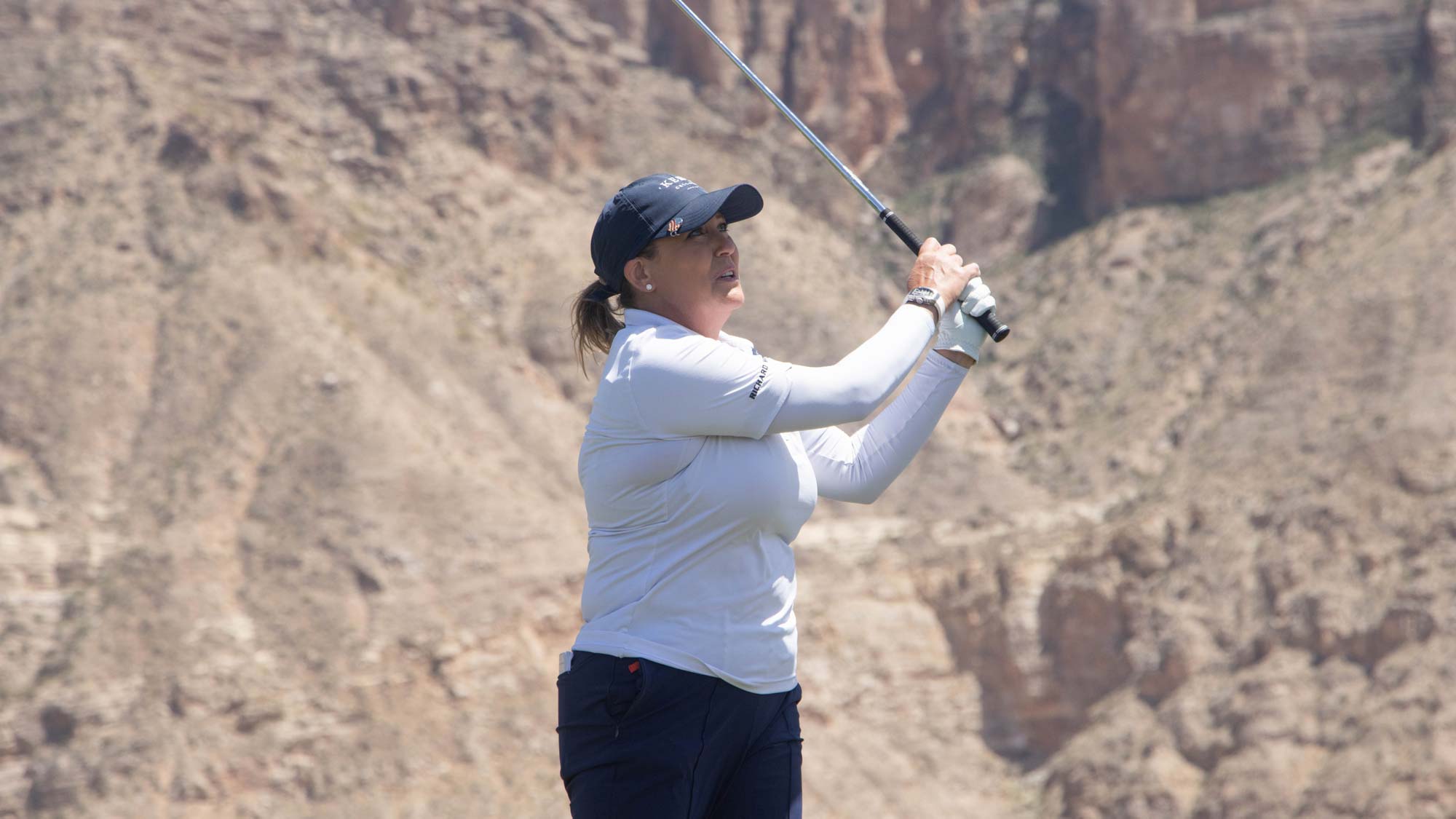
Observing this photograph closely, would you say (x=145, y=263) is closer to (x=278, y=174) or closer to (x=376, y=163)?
(x=278, y=174)

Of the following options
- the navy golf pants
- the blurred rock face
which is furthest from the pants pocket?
the blurred rock face

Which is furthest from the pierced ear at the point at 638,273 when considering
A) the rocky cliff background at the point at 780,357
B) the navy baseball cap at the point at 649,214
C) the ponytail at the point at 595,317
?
the rocky cliff background at the point at 780,357

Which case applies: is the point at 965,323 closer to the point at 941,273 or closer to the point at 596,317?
the point at 941,273

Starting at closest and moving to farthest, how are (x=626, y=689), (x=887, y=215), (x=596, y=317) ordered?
(x=626, y=689) → (x=596, y=317) → (x=887, y=215)

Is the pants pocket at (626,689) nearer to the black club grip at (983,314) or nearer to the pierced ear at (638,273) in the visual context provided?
the pierced ear at (638,273)

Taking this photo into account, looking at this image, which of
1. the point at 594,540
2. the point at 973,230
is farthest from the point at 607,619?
the point at 973,230

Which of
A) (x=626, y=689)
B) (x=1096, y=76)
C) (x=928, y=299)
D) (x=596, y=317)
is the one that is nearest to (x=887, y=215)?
(x=928, y=299)

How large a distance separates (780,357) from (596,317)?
1159 inches

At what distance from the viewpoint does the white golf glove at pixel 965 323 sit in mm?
3586

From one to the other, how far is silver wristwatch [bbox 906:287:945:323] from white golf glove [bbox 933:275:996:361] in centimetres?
7

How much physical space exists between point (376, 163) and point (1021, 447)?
15077 mm

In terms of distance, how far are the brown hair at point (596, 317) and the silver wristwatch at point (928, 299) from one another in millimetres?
597

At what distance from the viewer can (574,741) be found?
3.26 meters

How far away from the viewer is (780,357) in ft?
109
